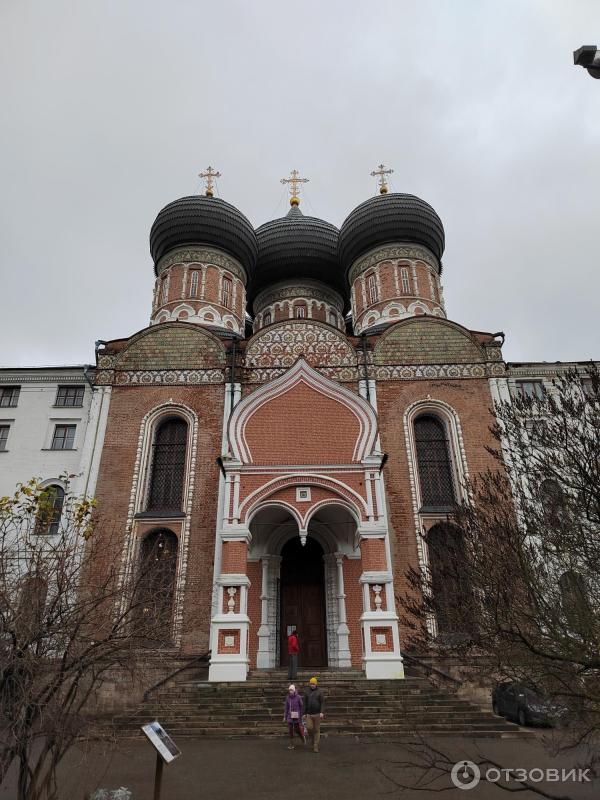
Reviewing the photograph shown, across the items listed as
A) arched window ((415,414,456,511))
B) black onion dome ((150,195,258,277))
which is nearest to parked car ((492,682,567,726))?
arched window ((415,414,456,511))

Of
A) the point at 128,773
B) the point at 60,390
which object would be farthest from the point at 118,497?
the point at 128,773

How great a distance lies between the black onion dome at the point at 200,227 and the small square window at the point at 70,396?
736cm

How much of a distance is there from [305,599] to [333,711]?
4.32 m

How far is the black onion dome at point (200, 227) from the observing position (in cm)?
2097

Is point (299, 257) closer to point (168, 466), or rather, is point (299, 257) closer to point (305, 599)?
point (168, 466)

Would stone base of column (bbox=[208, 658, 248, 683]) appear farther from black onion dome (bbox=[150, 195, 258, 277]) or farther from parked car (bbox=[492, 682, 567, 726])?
black onion dome (bbox=[150, 195, 258, 277])

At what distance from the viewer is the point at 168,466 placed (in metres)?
15.3

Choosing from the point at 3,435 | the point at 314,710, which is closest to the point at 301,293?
the point at 3,435

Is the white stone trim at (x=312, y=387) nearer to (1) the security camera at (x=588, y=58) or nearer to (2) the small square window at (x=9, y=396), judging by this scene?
(2) the small square window at (x=9, y=396)

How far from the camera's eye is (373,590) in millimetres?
11547

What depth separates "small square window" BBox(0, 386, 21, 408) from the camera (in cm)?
1623

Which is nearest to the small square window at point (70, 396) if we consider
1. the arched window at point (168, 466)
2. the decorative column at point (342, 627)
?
the arched window at point (168, 466)

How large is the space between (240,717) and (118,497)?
6648 millimetres

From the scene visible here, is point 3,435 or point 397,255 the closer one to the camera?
point 3,435
